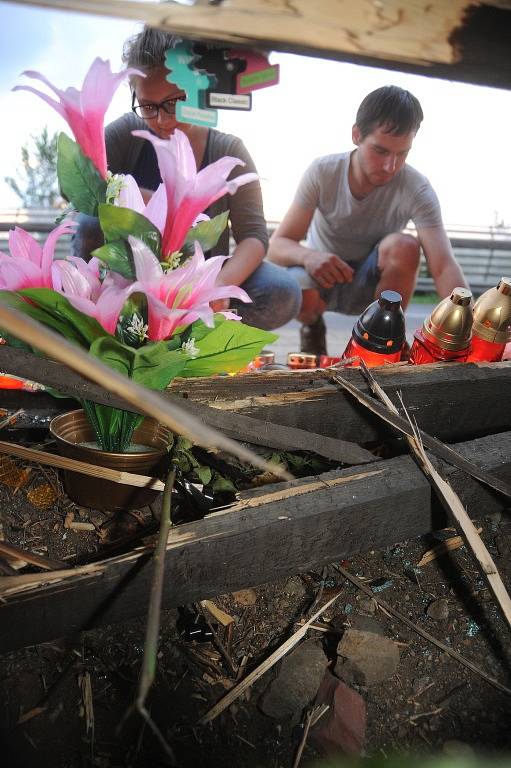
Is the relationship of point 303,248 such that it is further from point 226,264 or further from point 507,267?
point 507,267

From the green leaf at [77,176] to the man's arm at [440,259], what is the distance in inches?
68.4

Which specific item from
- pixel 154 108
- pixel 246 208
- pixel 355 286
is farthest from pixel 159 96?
pixel 355 286

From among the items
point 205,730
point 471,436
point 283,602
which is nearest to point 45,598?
point 205,730

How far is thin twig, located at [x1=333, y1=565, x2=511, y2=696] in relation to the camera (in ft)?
2.33

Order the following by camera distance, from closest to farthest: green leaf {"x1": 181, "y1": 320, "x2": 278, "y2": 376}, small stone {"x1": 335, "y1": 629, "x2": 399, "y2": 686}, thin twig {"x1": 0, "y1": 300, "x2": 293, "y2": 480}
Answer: thin twig {"x1": 0, "y1": 300, "x2": 293, "y2": 480}
small stone {"x1": 335, "y1": 629, "x2": 399, "y2": 686}
green leaf {"x1": 181, "y1": 320, "x2": 278, "y2": 376}

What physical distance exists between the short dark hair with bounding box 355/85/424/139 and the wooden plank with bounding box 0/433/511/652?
5.19ft

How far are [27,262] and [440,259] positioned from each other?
1875mm

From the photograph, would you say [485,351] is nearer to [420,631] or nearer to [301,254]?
[420,631]

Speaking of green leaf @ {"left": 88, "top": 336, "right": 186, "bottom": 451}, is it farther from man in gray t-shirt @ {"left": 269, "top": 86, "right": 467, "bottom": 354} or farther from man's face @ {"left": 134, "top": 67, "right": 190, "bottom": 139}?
man in gray t-shirt @ {"left": 269, "top": 86, "right": 467, "bottom": 354}

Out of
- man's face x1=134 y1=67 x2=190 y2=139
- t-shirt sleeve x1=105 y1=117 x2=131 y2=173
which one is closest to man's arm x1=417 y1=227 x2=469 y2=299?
man's face x1=134 y1=67 x2=190 y2=139

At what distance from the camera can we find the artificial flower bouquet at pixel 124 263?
2.52 feet

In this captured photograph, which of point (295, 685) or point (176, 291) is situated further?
point (176, 291)

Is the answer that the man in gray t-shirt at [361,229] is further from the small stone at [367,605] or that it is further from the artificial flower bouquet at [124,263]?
the small stone at [367,605]

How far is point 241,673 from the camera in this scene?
2.32ft
